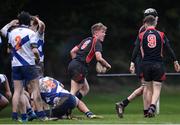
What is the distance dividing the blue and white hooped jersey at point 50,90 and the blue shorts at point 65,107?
0.14m

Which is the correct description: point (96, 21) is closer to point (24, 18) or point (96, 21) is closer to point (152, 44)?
point (152, 44)

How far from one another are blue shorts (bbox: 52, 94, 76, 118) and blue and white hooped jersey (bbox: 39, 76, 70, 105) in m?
0.14

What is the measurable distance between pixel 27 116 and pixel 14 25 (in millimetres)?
1951

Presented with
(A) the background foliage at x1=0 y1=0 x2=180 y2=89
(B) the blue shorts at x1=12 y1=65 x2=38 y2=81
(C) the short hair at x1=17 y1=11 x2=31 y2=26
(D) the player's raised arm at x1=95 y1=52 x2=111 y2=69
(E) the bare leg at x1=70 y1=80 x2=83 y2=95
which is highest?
(A) the background foliage at x1=0 y1=0 x2=180 y2=89

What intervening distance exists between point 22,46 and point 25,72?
0.51m

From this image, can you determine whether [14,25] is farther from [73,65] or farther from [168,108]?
[168,108]

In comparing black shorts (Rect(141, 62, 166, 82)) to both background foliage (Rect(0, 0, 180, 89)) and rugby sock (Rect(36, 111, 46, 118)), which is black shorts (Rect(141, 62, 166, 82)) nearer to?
rugby sock (Rect(36, 111, 46, 118))

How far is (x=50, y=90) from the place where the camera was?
17656 mm

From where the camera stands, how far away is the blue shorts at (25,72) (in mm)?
17453

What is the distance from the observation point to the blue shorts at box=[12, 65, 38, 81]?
57.3 ft

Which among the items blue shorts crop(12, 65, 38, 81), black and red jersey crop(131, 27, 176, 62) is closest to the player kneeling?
blue shorts crop(12, 65, 38, 81)

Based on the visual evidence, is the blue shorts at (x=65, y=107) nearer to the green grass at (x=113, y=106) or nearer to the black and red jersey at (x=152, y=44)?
the black and red jersey at (x=152, y=44)

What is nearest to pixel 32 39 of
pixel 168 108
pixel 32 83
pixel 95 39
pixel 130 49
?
pixel 32 83

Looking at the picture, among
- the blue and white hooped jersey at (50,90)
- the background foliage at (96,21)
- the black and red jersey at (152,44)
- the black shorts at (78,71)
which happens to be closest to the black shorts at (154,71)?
the black and red jersey at (152,44)
